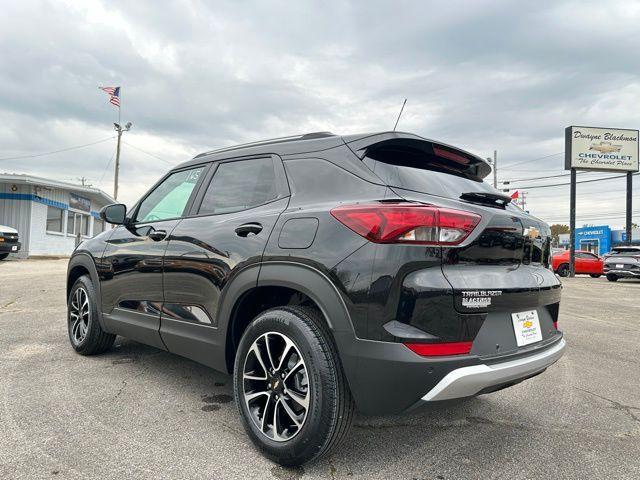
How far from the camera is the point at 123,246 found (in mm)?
3678

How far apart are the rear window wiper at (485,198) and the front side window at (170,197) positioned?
1898 millimetres

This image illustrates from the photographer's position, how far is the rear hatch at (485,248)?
212cm

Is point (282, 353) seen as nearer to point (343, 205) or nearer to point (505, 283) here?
point (343, 205)

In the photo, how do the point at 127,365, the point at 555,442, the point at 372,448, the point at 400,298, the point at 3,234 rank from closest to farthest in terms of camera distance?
the point at 400,298 → the point at 372,448 → the point at 555,442 → the point at 127,365 → the point at 3,234

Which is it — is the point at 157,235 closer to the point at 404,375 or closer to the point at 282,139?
the point at 282,139

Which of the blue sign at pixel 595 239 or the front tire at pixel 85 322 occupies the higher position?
the blue sign at pixel 595 239

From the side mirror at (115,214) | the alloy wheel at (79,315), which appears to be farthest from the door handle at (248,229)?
the alloy wheel at (79,315)

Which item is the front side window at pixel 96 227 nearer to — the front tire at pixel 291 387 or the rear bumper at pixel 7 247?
the rear bumper at pixel 7 247

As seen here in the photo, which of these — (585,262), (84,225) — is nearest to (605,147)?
(585,262)

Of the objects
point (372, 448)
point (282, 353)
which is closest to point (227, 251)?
point (282, 353)

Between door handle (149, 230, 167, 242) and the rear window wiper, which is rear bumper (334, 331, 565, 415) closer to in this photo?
the rear window wiper

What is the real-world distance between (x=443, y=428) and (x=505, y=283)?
110 centimetres

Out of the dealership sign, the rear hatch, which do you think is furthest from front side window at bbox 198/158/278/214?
the dealership sign

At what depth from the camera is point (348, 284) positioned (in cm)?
210
